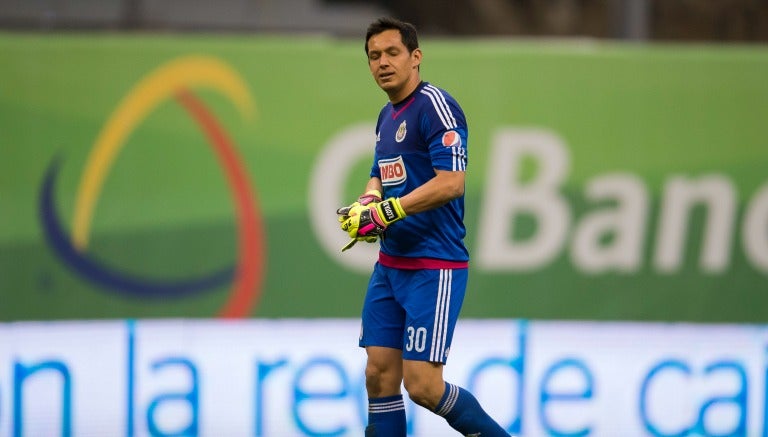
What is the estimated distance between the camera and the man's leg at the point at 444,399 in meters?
5.08

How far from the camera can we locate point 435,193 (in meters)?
4.90

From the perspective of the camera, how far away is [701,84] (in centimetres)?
801

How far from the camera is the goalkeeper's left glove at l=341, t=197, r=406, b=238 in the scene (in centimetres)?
490

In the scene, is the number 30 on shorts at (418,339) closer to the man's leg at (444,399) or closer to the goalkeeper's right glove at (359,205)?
the man's leg at (444,399)

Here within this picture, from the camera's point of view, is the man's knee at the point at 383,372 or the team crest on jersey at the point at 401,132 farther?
the man's knee at the point at 383,372

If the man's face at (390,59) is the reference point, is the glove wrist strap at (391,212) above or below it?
below

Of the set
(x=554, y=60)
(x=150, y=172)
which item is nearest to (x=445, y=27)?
(x=554, y=60)

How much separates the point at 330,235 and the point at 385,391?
2.66m

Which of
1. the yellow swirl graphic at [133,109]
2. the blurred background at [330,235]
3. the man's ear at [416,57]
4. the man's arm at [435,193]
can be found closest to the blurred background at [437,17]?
the blurred background at [330,235]

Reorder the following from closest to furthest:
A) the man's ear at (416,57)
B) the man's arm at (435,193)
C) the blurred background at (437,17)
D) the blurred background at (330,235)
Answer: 1. the man's arm at (435,193)
2. the man's ear at (416,57)
3. the blurred background at (330,235)
4. the blurred background at (437,17)

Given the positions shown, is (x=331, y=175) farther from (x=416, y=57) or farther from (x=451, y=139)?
(x=451, y=139)

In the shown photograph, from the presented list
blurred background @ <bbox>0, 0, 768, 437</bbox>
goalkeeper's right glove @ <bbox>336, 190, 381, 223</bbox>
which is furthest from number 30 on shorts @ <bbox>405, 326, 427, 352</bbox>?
blurred background @ <bbox>0, 0, 768, 437</bbox>

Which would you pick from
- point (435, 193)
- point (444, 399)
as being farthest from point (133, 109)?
point (444, 399)

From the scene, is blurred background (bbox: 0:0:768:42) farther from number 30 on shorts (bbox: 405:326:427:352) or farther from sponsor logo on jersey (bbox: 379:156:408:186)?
number 30 on shorts (bbox: 405:326:427:352)
